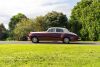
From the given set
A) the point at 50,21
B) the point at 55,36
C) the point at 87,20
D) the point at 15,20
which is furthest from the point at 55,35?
the point at 15,20

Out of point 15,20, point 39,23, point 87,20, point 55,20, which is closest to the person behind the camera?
point 87,20

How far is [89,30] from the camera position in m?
61.7

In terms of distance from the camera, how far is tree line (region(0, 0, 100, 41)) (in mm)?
58906

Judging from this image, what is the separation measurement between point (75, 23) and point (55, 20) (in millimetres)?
3529

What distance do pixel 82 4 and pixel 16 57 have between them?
52318mm

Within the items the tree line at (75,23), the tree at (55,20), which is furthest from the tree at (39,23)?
the tree at (55,20)

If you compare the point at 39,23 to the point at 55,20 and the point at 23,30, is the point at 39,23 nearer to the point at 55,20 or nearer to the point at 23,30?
the point at 55,20

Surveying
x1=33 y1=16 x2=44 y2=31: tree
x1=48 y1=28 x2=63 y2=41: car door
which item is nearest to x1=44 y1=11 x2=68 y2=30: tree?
x1=33 y1=16 x2=44 y2=31: tree

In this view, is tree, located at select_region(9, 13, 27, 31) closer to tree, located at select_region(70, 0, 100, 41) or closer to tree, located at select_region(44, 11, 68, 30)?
tree, located at select_region(44, 11, 68, 30)

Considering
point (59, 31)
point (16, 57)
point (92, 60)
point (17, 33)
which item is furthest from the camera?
point (17, 33)

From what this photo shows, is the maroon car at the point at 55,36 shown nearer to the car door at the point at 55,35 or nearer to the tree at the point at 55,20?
the car door at the point at 55,35

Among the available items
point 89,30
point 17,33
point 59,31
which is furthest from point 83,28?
point 59,31

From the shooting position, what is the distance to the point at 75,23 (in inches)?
2527

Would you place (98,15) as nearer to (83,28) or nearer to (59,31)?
(83,28)
